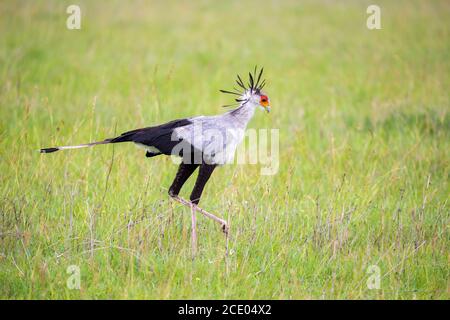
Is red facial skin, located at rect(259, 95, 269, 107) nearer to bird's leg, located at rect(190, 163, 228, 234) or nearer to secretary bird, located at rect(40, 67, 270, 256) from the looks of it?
secretary bird, located at rect(40, 67, 270, 256)

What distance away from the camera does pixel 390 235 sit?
4.56 metres

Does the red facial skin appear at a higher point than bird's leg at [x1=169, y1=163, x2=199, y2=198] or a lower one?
higher

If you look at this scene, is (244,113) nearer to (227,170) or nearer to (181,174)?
(181,174)

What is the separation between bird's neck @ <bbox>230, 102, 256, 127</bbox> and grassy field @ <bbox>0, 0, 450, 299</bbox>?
1.92 feet

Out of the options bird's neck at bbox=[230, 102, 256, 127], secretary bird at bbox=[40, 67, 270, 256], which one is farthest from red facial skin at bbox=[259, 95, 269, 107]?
secretary bird at bbox=[40, 67, 270, 256]

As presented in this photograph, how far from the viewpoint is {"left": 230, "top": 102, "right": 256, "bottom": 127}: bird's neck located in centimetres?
450

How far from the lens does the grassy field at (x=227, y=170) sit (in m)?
3.90

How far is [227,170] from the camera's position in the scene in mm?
5859

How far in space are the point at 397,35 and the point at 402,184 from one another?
262 inches

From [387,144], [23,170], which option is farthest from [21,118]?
[387,144]

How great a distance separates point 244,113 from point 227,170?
141 centimetres

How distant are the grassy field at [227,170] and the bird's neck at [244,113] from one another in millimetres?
584
